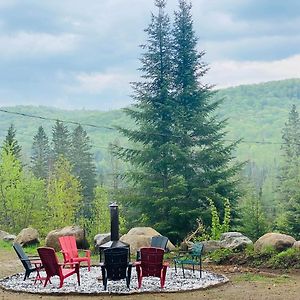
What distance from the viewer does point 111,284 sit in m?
10.2

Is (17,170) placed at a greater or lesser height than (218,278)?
greater

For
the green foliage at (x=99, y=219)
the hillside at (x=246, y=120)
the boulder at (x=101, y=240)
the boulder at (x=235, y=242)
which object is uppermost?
the hillside at (x=246, y=120)

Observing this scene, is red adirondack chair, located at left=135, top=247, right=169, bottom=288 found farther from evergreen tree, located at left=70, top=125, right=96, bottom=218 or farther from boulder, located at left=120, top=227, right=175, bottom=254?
evergreen tree, located at left=70, top=125, right=96, bottom=218

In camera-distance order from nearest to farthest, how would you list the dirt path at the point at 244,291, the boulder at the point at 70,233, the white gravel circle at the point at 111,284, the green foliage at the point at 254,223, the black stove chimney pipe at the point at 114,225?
the dirt path at the point at 244,291 < the white gravel circle at the point at 111,284 < the black stove chimney pipe at the point at 114,225 < the boulder at the point at 70,233 < the green foliage at the point at 254,223

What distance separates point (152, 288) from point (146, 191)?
11.8 m

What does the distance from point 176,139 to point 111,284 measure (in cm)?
1147

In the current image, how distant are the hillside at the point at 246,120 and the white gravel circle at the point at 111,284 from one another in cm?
8960

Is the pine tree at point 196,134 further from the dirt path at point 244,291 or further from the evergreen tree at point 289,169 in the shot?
the dirt path at point 244,291

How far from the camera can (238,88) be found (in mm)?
151625

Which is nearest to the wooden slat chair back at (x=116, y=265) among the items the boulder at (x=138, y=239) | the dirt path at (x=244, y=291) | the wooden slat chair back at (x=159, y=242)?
the dirt path at (x=244, y=291)

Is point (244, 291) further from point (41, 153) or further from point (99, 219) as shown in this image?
point (41, 153)

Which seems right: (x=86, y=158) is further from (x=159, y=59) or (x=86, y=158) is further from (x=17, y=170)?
(x=159, y=59)

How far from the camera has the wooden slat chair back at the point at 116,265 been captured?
9.84 metres

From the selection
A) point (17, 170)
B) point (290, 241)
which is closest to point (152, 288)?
point (290, 241)
